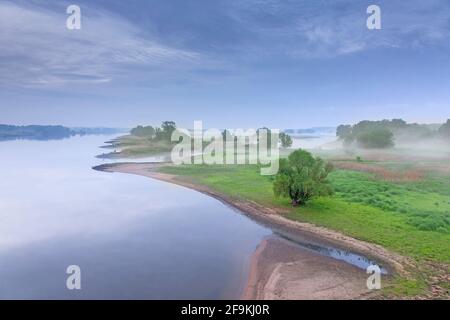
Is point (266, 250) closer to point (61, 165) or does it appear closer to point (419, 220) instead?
point (419, 220)

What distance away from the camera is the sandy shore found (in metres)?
19.0

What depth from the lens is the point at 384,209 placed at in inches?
1357

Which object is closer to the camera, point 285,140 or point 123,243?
point 123,243

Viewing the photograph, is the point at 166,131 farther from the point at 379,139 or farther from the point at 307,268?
the point at 307,268

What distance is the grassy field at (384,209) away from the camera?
959 inches

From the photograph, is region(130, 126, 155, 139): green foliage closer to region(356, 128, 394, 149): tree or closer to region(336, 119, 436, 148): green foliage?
region(336, 119, 436, 148): green foliage

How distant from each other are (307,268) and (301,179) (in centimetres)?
1364

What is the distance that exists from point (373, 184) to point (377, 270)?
87.0 feet

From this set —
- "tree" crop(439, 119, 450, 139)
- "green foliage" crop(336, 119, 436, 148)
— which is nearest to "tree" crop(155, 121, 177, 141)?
"green foliage" crop(336, 119, 436, 148)

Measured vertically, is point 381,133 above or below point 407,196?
above

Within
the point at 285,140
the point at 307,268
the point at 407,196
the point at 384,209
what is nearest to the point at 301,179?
the point at 384,209

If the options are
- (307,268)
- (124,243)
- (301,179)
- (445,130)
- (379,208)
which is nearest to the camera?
(307,268)

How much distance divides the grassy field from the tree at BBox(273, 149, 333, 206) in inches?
52.5
